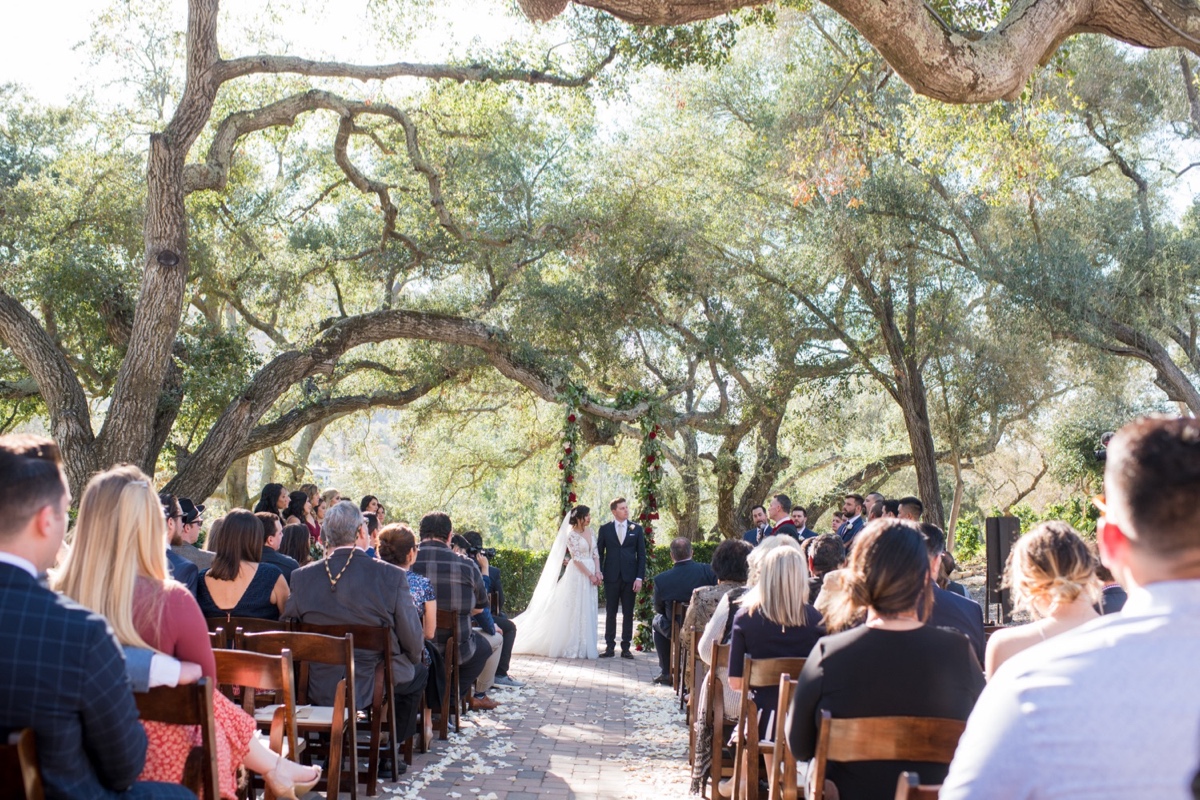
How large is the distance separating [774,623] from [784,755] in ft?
3.32

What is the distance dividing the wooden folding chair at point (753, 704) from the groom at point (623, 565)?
7561mm

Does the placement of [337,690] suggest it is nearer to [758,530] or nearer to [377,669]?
[377,669]

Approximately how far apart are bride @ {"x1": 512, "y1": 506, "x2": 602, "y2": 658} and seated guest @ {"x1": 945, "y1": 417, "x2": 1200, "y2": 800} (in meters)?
11.1

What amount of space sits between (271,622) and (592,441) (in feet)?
36.8

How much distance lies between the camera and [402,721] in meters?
6.59

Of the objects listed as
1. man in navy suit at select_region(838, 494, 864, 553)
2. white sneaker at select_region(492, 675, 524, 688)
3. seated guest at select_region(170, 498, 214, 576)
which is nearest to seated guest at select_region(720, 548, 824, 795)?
seated guest at select_region(170, 498, 214, 576)

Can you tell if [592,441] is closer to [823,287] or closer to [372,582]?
[823,287]

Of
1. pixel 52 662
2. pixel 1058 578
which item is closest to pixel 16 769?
pixel 52 662

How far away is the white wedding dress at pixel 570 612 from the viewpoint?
42.0ft

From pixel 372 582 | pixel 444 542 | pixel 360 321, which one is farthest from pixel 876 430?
pixel 372 582

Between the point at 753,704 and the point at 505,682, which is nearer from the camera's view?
the point at 753,704

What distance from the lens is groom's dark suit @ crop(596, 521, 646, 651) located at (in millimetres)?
12789

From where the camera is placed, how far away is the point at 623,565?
1277cm

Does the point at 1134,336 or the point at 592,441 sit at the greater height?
the point at 1134,336
